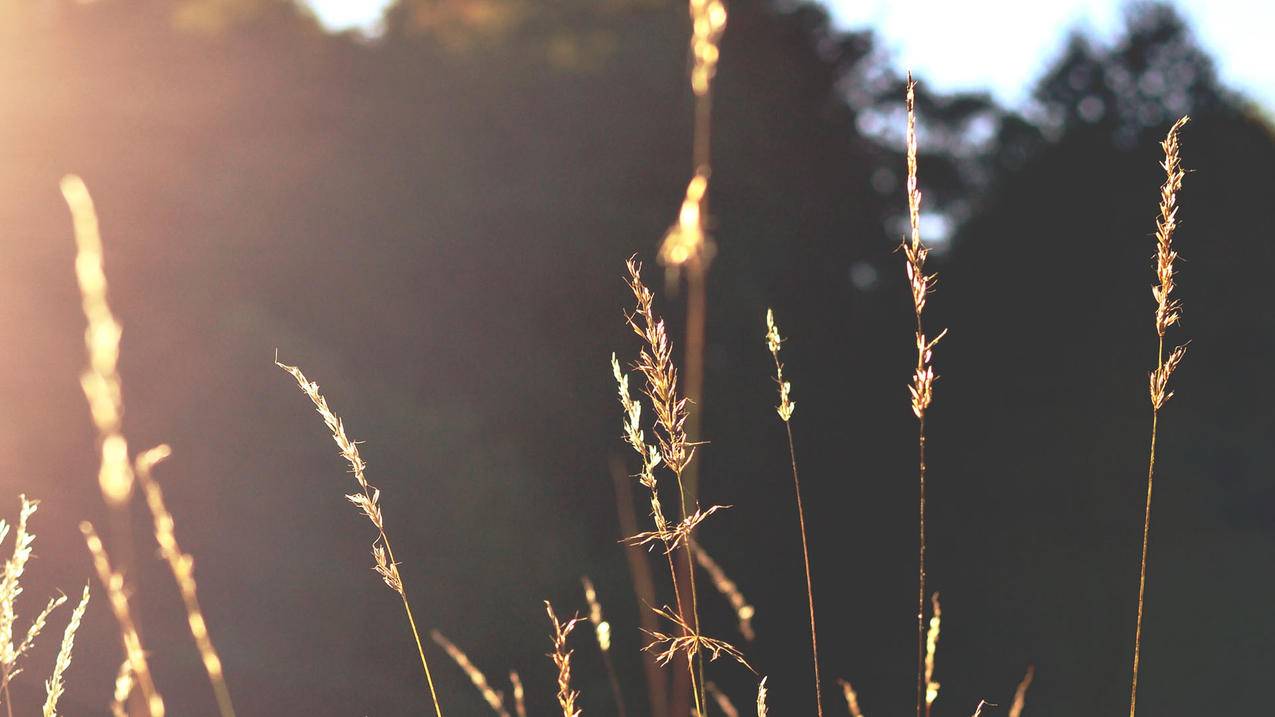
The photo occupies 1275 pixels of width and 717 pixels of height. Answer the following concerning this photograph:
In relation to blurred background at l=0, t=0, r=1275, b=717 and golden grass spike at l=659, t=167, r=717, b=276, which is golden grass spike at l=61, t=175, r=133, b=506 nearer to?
golden grass spike at l=659, t=167, r=717, b=276

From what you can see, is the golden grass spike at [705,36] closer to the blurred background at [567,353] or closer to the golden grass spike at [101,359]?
the golden grass spike at [101,359]

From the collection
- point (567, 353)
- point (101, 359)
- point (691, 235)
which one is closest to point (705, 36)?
point (691, 235)

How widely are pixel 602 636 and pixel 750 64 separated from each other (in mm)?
8741

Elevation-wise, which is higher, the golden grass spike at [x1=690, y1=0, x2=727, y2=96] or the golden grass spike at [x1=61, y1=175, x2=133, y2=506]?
the golden grass spike at [x1=690, y1=0, x2=727, y2=96]

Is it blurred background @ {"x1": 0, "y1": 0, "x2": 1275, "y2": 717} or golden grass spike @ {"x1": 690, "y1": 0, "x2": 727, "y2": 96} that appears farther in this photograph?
blurred background @ {"x1": 0, "y1": 0, "x2": 1275, "y2": 717}

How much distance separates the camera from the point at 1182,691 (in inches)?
305

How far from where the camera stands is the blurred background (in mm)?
6215

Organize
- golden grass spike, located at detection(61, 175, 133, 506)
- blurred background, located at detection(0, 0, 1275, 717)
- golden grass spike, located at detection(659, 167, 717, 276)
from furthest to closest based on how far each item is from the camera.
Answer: blurred background, located at detection(0, 0, 1275, 717), golden grass spike, located at detection(659, 167, 717, 276), golden grass spike, located at detection(61, 175, 133, 506)

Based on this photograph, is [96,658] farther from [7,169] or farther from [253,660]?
[7,169]

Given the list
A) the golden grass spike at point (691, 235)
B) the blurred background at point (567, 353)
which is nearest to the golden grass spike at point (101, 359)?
the golden grass spike at point (691, 235)

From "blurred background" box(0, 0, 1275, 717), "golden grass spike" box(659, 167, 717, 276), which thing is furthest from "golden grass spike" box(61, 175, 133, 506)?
"blurred background" box(0, 0, 1275, 717)

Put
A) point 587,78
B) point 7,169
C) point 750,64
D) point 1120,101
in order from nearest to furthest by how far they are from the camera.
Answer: point 7,169 < point 587,78 < point 750,64 < point 1120,101

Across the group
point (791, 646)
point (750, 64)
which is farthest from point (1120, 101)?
point (791, 646)

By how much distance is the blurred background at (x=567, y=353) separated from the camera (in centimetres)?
621
